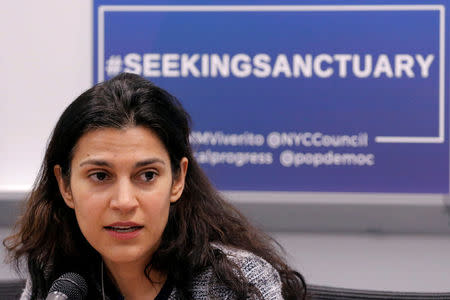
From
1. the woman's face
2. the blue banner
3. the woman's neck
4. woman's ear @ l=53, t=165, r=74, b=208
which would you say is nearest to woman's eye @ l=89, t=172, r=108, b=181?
the woman's face

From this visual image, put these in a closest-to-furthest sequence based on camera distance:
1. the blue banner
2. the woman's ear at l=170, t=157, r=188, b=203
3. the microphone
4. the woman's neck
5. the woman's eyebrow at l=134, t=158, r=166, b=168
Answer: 1. the microphone
2. the woman's eyebrow at l=134, t=158, r=166, b=168
3. the woman's ear at l=170, t=157, r=188, b=203
4. the woman's neck
5. the blue banner

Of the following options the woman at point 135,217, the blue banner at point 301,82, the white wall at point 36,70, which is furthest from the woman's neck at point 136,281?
the white wall at point 36,70

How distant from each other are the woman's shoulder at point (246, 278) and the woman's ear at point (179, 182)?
0.70 ft

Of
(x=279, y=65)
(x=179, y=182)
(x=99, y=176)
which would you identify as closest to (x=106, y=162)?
(x=99, y=176)

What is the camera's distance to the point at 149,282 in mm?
1514

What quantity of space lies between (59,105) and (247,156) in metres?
0.66

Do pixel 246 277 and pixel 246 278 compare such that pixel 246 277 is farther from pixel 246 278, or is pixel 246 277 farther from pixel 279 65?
pixel 279 65

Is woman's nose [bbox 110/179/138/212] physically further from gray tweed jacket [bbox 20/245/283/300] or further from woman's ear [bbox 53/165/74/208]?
gray tweed jacket [bbox 20/245/283/300]

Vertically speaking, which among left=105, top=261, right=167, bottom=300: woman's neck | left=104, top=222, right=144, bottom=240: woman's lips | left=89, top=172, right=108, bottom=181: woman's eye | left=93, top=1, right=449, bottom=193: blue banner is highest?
left=93, top=1, right=449, bottom=193: blue banner

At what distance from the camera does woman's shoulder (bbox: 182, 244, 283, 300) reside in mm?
1469

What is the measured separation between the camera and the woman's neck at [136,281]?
1.50 meters

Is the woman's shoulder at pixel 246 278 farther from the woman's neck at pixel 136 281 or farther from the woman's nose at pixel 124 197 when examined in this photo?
the woman's nose at pixel 124 197

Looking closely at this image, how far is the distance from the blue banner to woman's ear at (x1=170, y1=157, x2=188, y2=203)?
0.75 meters

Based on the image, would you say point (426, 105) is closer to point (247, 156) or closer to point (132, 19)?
point (247, 156)
